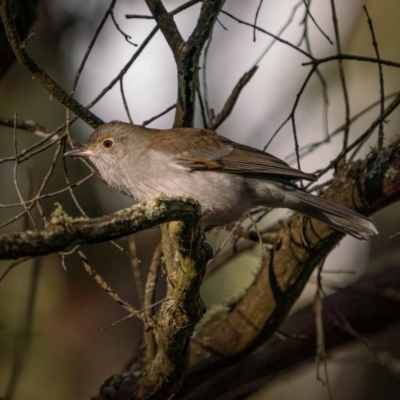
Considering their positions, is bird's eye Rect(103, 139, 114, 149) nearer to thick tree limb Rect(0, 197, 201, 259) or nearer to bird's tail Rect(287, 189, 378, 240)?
bird's tail Rect(287, 189, 378, 240)

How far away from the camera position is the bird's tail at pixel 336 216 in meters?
4.12

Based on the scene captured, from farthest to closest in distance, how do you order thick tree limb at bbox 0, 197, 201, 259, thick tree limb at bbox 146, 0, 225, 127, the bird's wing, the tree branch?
the bird's wing
thick tree limb at bbox 146, 0, 225, 127
the tree branch
thick tree limb at bbox 0, 197, 201, 259

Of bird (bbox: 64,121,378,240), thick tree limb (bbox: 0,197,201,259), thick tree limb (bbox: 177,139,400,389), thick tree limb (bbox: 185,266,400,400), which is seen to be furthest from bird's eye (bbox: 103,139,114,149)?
thick tree limb (bbox: 0,197,201,259)

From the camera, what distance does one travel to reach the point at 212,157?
4.58 metres

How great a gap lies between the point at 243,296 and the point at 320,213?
96 centimetres

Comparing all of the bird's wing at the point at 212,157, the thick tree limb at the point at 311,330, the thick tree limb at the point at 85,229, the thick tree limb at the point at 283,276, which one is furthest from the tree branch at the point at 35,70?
the thick tree limb at the point at 311,330

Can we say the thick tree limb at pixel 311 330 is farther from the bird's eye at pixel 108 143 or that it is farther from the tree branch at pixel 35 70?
the tree branch at pixel 35 70

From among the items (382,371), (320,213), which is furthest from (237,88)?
(382,371)

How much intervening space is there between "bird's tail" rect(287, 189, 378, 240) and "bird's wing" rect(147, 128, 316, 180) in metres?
0.22

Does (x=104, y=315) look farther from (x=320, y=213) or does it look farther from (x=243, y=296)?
(x=320, y=213)

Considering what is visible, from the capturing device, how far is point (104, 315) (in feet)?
25.7

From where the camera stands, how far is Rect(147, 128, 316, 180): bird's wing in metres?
4.43

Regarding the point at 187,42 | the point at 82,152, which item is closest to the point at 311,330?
the point at 82,152

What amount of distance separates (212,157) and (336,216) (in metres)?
1.02
